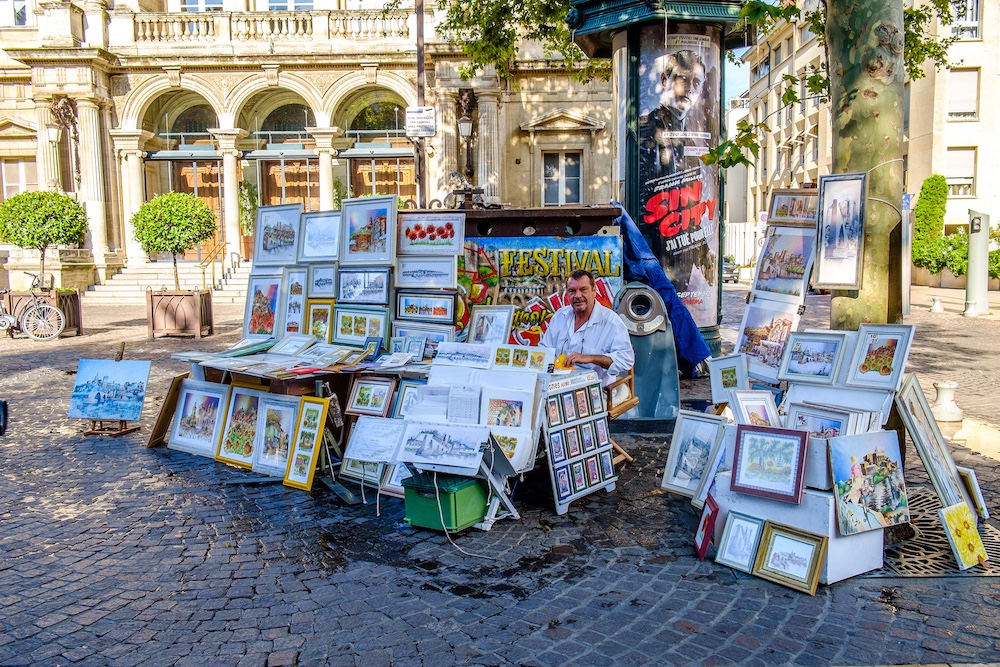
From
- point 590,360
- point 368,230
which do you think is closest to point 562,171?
point 368,230

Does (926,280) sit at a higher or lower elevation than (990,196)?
lower

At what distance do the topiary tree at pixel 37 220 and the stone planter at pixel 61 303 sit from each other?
1.13m

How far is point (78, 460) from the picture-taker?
655 cm

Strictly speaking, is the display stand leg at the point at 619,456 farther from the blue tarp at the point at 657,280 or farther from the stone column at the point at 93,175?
the stone column at the point at 93,175

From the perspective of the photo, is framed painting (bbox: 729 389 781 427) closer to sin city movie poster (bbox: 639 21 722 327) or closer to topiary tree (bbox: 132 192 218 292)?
sin city movie poster (bbox: 639 21 722 327)

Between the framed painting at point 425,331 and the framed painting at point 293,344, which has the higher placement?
the framed painting at point 425,331

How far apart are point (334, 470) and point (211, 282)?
18810 mm

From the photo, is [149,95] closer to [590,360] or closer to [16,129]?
[16,129]

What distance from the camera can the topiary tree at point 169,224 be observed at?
51.4ft

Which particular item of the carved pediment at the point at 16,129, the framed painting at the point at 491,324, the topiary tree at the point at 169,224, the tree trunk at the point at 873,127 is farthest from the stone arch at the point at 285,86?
the tree trunk at the point at 873,127

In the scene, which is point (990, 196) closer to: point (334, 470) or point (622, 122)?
point (622, 122)

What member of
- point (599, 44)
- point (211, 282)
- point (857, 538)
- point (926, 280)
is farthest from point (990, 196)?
point (857, 538)

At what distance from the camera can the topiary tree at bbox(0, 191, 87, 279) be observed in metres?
15.6

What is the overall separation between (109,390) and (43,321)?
847 centimetres
